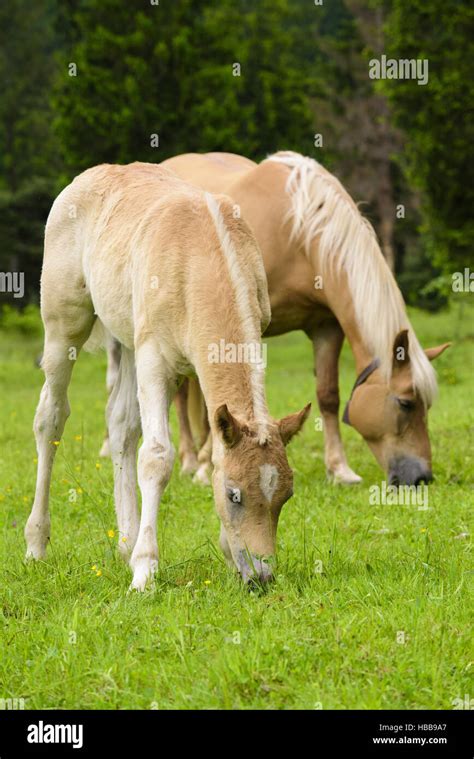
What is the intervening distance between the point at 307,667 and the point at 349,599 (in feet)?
2.50

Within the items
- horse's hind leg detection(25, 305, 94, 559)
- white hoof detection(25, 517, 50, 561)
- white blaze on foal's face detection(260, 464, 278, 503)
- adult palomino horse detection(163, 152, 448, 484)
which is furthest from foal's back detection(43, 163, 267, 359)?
adult palomino horse detection(163, 152, 448, 484)

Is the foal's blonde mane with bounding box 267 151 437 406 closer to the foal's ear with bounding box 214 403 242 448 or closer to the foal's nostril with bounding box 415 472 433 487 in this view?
the foal's nostril with bounding box 415 472 433 487

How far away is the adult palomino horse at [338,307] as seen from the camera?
23.5 ft

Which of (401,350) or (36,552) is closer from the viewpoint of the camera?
(36,552)

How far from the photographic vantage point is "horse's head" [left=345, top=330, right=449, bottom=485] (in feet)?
23.2

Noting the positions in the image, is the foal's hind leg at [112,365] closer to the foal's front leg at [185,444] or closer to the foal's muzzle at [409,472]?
the foal's front leg at [185,444]

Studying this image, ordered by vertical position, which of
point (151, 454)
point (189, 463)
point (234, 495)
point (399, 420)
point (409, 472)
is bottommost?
point (234, 495)

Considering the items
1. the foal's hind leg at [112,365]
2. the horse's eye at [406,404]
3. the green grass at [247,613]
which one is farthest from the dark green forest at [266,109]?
the green grass at [247,613]

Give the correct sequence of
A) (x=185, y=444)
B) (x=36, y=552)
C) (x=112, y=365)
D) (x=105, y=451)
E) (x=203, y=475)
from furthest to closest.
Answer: (x=105, y=451), (x=185, y=444), (x=112, y=365), (x=203, y=475), (x=36, y=552)

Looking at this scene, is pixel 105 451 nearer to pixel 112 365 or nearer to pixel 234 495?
pixel 112 365

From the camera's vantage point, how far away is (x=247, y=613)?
410 centimetres

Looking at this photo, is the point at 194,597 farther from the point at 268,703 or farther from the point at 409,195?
the point at 409,195

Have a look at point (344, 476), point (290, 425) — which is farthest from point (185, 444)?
→ point (290, 425)

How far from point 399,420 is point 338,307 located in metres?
0.99
